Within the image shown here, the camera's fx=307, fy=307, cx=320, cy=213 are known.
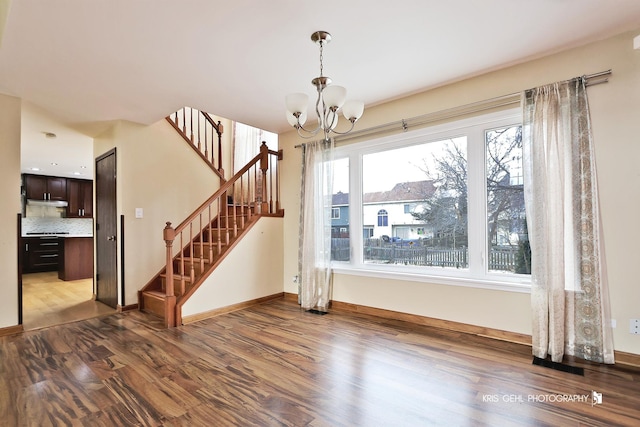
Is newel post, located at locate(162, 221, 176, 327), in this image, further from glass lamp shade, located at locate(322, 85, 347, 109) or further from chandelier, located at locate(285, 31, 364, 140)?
glass lamp shade, located at locate(322, 85, 347, 109)

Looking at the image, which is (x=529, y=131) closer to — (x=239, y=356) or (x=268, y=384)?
(x=268, y=384)

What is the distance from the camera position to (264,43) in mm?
2396

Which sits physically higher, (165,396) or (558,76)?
(558,76)

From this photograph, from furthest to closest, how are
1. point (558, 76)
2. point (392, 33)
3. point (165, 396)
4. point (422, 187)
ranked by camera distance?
1. point (422, 187)
2. point (558, 76)
3. point (392, 33)
4. point (165, 396)

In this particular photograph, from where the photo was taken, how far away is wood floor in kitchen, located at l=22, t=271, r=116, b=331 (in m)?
3.62

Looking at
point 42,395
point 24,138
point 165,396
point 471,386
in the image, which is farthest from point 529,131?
point 24,138

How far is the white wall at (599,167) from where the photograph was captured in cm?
230

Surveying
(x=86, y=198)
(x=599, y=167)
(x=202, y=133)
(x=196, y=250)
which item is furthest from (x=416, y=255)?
(x=86, y=198)

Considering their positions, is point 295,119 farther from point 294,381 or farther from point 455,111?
point 294,381

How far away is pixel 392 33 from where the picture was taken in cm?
229

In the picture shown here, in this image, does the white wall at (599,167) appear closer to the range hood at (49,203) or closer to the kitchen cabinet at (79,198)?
the kitchen cabinet at (79,198)

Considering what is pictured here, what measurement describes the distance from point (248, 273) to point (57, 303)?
2770 mm

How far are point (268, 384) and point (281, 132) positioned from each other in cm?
359

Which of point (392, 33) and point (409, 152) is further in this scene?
point (409, 152)
